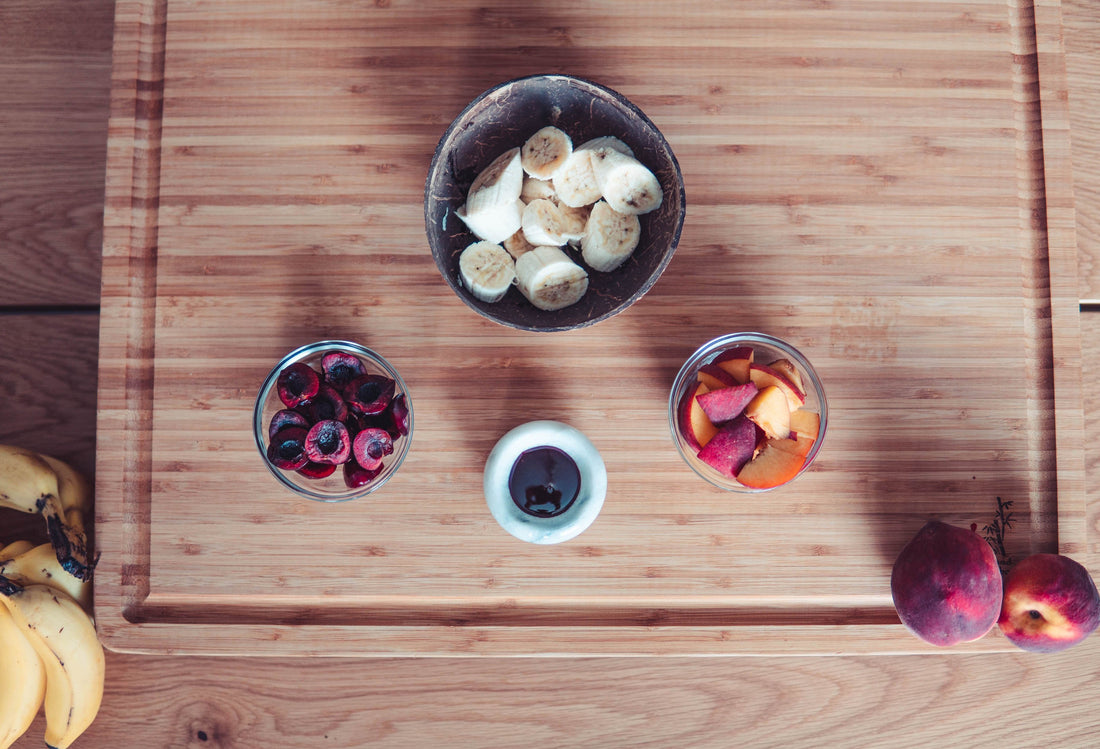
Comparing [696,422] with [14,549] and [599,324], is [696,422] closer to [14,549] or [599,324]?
[599,324]

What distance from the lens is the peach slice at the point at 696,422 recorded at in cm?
94

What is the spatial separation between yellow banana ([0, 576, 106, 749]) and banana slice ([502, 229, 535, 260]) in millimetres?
839

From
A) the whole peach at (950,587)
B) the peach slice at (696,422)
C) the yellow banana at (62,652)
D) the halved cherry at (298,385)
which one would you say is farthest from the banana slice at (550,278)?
the yellow banana at (62,652)

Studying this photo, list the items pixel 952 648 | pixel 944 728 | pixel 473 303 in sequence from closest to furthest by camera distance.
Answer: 1. pixel 473 303
2. pixel 952 648
3. pixel 944 728

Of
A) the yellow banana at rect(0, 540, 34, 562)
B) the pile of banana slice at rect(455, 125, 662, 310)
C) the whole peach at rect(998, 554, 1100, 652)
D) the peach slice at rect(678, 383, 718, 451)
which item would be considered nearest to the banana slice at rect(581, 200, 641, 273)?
the pile of banana slice at rect(455, 125, 662, 310)

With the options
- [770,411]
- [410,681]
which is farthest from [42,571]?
[770,411]

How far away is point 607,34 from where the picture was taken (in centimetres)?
104

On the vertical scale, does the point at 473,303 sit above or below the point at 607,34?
below

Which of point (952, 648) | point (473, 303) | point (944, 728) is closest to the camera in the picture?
point (473, 303)

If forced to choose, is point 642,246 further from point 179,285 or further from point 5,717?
point 5,717

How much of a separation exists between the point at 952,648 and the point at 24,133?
5.63 ft

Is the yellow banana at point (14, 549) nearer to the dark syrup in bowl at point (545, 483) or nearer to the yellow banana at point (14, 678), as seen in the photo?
the yellow banana at point (14, 678)

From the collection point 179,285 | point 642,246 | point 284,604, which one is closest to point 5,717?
point 284,604

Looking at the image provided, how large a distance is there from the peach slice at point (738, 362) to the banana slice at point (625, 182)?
23cm
